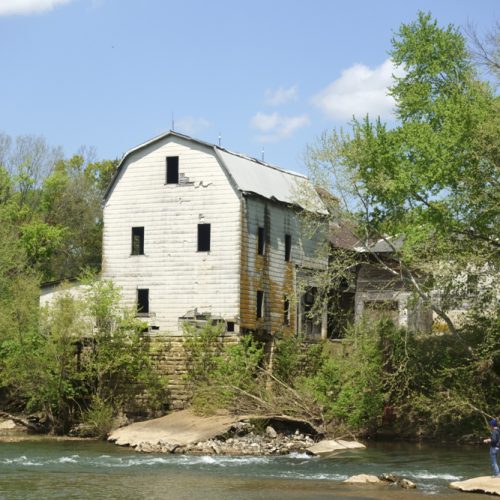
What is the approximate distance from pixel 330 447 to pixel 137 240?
593 inches

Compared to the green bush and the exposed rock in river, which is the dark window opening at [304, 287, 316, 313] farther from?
the exposed rock in river

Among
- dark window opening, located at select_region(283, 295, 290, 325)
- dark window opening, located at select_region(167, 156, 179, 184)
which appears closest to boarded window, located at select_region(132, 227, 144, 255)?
dark window opening, located at select_region(167, 156, 179, 184)

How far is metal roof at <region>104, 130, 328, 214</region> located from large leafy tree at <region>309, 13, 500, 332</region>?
3.41m

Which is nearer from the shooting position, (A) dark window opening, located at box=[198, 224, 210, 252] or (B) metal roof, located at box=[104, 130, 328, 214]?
(B) metal roof, located at box=[104, 130, 328, 214]

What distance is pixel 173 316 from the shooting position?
44.9 meters

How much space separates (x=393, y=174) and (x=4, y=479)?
60.2 ft

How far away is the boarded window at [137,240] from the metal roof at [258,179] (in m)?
2.23

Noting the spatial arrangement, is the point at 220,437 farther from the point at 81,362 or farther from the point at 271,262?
the point at 271,262

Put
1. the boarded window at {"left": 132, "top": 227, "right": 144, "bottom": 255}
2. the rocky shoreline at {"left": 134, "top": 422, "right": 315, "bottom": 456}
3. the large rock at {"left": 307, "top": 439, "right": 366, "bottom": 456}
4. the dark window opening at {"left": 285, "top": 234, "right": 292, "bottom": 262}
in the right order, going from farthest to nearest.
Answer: the dark window opening at {"left": 285, "top": 234, "right": 292, "bottom": 262} < the boarded window at {"left": 132, "top": 227, "right": 144, "bottom": 255} < the rocky shoreline at {"left": 134, "top": 422, "right": 315, "bottom": 456} < the large rock at {"left": 307, "top": 439, "right": 366, "bottom": 456}

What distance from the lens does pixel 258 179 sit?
153ft

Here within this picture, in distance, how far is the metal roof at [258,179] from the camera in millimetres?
43344

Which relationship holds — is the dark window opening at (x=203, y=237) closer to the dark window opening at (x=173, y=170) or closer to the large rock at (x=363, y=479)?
the dark window opening at (x=173, y=170)

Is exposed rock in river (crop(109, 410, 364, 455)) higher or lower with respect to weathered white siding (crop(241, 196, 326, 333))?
lower

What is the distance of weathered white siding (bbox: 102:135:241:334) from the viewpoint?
44.3 metres
